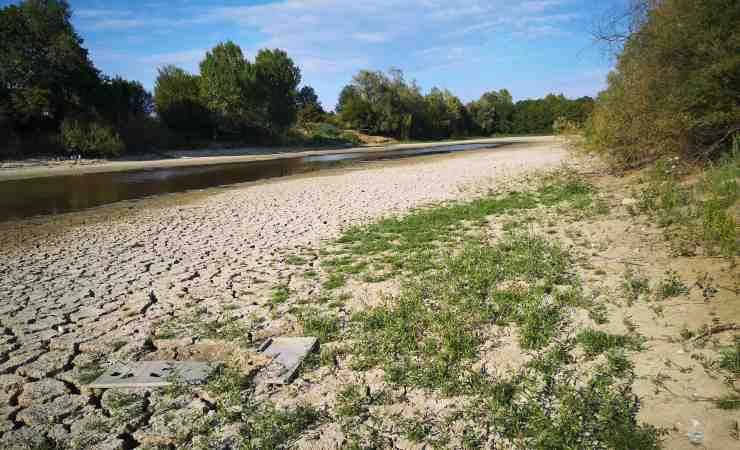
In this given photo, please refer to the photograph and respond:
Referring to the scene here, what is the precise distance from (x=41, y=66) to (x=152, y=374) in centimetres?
4256

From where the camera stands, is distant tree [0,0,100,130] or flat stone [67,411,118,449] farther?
distant tree [0,0,100,130]

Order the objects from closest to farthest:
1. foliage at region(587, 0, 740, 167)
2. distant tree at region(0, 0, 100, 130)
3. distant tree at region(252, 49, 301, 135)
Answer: foliage at region(587, 0, 740, 167)
distant tree at region(0, 0, 100, 130)
distant tree at region(252, 49, 301, 135)

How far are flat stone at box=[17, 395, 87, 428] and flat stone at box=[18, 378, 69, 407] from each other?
83mm

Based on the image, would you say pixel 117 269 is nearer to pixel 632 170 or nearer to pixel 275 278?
pixel 275 278

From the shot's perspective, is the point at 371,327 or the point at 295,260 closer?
the point at 371,327

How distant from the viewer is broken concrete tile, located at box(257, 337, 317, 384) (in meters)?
3.92

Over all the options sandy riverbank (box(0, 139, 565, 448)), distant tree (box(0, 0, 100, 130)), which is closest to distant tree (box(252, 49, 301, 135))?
distant tree (box(0, 0, 100, 130))

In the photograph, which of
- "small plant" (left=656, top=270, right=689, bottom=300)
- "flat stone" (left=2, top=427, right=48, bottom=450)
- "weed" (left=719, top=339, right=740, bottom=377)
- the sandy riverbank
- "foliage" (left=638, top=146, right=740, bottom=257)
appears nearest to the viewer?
"flat stone" (left=2, top=427, right=48, bottom=450)

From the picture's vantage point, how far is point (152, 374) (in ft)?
13.4

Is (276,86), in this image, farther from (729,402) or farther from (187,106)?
(729,402)

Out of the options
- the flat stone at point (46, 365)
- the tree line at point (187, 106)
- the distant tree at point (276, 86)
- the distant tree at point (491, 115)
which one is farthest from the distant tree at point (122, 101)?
the distant tree at point (491, 115)

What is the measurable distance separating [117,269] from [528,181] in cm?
1315

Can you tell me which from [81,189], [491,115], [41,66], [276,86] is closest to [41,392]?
[81,189]

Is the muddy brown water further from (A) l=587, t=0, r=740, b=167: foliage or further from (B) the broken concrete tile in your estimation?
(A) l=587, t=0, r=740, b=167: foliage
